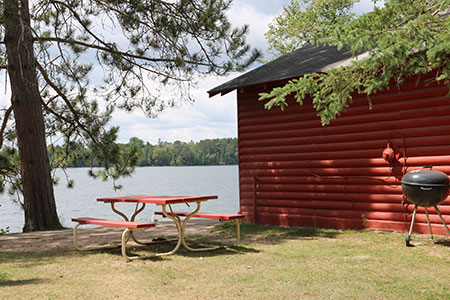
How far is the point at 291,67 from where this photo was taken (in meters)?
9.48

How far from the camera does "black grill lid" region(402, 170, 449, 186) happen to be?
6.46m

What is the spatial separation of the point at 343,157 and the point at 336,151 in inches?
6.6

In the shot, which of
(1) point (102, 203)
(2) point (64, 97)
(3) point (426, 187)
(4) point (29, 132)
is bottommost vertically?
(1) point (102, 203)

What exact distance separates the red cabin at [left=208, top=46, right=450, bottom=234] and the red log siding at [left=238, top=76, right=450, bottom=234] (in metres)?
0.02

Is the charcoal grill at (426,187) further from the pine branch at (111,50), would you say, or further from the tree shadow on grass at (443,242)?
the pine branch at (111,50)

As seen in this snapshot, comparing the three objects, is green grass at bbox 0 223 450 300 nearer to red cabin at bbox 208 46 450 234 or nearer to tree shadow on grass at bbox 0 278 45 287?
Answer: tree shadow on grass at bbox 0 278 45 287

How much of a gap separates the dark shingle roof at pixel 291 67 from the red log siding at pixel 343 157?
0.95 feet

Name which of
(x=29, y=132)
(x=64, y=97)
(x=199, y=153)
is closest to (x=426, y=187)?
(x=29, y=132)

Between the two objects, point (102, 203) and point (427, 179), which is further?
point (102, 203)

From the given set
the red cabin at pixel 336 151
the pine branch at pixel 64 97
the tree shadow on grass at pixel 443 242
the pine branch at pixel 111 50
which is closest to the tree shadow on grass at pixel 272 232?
the red cabin at pixel 336 151

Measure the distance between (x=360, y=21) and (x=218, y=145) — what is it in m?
60.8

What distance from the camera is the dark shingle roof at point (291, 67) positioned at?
28.7 ft

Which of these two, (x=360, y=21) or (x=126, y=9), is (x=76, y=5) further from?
(x=360, y=21)

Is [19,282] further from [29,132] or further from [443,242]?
[29,132]
